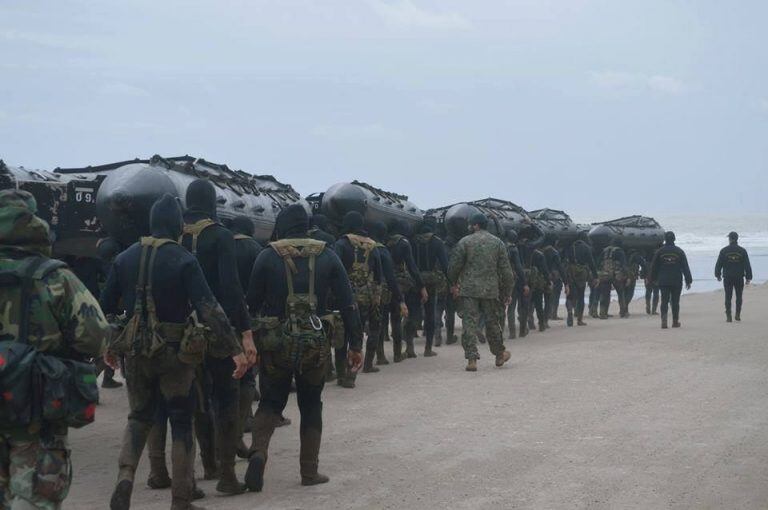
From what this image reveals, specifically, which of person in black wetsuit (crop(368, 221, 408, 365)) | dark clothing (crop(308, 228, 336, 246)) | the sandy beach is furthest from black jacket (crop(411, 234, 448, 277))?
dark clothing (crop(308, 228, 336, 246))

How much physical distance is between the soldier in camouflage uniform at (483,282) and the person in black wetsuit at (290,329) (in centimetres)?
662

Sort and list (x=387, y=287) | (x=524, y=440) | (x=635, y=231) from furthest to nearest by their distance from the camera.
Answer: (x=635, y=231) → (x=387, y=287) → (x=524, y=440)

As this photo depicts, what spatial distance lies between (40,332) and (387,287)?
10.3 m

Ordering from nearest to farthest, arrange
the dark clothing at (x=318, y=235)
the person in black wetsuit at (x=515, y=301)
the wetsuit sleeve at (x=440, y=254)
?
the dark clothing at (x=318, y=235) → the wetsuit sleeve at (x=440, y=254) → the person in black wetsuit at (x=515, y=301)

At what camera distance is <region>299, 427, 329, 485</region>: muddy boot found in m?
7.59

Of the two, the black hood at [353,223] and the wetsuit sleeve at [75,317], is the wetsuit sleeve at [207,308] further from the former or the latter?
the black hood at [353,223]

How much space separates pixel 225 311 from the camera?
23.6 feet

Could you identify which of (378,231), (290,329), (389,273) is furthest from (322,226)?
(290,329)

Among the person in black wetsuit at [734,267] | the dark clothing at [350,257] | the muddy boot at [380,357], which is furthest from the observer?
the person in black wetsuit at [734,267]

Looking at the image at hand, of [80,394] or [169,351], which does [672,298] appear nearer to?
[169,351]

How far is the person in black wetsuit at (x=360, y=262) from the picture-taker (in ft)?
42.6

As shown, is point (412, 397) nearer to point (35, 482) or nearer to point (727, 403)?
point (727, 403)

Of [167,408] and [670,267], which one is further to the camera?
[670,267]

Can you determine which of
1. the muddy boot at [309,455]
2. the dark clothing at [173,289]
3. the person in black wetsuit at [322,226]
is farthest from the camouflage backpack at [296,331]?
the person in black wetsuit at [322,226]
